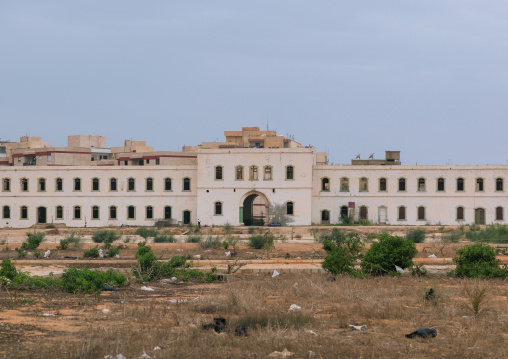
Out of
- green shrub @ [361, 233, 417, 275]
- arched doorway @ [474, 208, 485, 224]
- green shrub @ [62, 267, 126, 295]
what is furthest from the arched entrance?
green shrub @ [62, 267, 126, 295]

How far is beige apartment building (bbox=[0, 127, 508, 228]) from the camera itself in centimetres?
5006

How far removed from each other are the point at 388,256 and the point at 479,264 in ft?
7.29

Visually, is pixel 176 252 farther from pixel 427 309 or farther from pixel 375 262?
pixel 427 309

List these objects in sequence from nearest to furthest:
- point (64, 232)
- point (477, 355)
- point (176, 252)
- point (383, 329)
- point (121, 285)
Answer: point (477, 355) → point (383, 329) → point (121, 285) → point (176, 252) → point (64, 232)

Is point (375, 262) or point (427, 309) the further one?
point (375, 262)

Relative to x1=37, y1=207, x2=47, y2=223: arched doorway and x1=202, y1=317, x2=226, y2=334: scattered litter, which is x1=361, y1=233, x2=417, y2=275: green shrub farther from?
x1=37, y1=207, x2=47, y2=223: arched doorway

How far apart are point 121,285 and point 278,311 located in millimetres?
5148

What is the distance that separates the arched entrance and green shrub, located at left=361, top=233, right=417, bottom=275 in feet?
103

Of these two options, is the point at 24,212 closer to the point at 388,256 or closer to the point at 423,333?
the point at 388,256

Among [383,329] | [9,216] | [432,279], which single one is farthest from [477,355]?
[9,216]

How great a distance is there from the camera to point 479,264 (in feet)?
58.8

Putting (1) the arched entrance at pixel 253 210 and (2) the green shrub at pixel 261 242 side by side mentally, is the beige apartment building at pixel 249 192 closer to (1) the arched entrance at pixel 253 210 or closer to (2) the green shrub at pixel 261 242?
(1) the arched entrance at pixel 253 210

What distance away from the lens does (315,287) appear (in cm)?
1493

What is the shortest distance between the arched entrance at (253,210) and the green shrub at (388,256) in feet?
103
